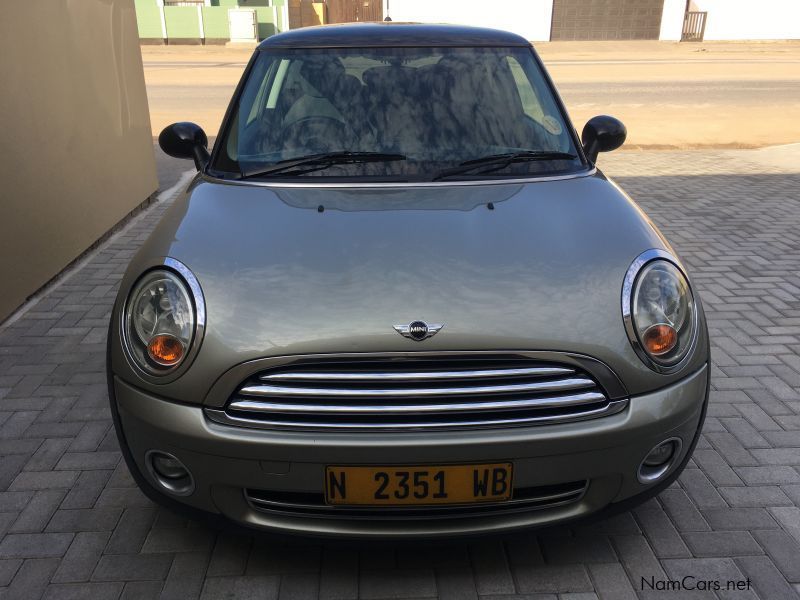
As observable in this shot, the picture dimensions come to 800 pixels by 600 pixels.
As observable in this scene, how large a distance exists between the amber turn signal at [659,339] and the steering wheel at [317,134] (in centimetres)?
152

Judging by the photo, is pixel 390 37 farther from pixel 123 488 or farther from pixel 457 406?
pixel 123 488

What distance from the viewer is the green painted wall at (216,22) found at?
1246 inches

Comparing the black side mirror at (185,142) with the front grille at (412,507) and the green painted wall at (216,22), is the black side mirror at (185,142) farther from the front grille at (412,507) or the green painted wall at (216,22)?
the green painted wall at (216,22)

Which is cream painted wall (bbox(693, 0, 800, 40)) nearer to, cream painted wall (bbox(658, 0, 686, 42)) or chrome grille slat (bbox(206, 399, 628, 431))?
cream painted wall (bbox(658, 0, 686, 42))

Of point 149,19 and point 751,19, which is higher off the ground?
point 149,19

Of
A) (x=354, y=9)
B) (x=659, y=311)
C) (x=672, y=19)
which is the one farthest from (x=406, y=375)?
(x=672, y=19)

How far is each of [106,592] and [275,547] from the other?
54cm

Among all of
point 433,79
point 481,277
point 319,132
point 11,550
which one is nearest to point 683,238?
point 433,79

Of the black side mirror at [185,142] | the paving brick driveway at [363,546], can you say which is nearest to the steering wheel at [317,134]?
the black side mirror at [185,142]

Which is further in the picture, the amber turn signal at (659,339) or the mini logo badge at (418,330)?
the amber turn signal at (659,339)

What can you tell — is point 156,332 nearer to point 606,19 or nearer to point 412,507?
point 412,507

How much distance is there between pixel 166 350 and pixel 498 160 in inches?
62.1

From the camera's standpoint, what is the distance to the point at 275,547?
2.52 m

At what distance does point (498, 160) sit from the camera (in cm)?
305
